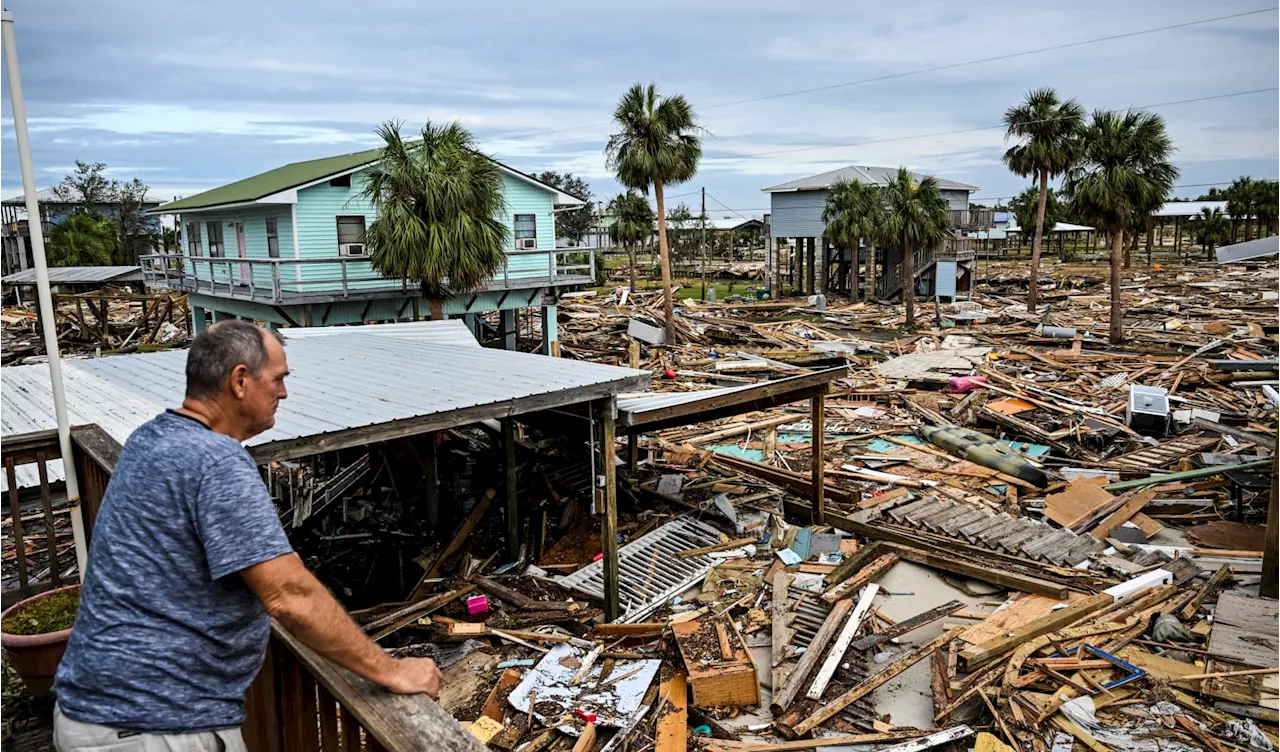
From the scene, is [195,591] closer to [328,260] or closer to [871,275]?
[328,260]

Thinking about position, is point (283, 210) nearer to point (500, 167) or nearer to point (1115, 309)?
point (500, 167)

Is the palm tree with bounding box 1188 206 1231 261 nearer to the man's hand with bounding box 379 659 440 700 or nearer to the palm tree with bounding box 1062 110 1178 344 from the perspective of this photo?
the palm tree with bounding box 1062 110 1178 344

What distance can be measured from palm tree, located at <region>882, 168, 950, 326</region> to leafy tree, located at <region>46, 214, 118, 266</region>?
4164 centimetres

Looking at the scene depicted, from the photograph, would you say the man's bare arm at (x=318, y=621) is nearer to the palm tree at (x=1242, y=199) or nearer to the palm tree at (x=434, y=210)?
the palm tree at (x=434, y=210)

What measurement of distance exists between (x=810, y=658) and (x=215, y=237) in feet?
87.9

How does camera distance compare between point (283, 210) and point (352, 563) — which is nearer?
point (352, 563)

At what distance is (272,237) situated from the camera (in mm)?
25062

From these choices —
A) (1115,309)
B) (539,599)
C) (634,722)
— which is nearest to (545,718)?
(634,722)

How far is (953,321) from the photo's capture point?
3744cm

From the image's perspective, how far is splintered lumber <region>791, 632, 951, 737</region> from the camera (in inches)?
301

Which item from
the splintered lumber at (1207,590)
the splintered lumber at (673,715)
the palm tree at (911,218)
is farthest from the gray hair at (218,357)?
the palm tree at (911,218)

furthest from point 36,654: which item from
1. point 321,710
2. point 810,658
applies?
point 810,658

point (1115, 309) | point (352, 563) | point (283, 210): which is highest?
point (283, 210)

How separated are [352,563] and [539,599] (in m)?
3.85
